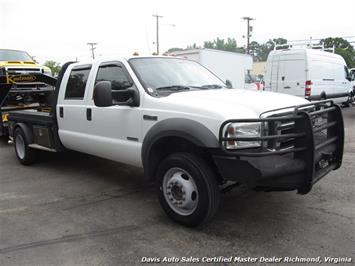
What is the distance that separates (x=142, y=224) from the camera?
431cm

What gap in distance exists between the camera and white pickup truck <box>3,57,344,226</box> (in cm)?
367

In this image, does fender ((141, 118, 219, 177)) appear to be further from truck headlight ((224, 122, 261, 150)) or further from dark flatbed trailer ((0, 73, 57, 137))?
dark flatbed trailer ((0, 73, 57, 137))

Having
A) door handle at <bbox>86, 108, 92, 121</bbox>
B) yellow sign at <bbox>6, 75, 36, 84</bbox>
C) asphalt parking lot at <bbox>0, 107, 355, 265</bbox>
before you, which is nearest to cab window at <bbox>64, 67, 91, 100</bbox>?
door handle at <bbox>86, 108, 92, 121</bbox>

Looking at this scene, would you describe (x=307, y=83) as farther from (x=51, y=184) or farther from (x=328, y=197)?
(x=51, y=184)

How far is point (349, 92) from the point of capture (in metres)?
19.1

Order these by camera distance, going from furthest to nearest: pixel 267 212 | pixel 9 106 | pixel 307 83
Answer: pixel 307 83, pixel 9 106, pixel 267 212

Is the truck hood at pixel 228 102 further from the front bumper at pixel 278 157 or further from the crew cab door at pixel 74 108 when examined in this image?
the crew cab door at pixel 74 108

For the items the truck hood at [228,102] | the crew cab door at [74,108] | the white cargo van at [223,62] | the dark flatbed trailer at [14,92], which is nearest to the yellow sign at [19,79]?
the dark flatbed trailer at [14,92]

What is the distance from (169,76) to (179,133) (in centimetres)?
123

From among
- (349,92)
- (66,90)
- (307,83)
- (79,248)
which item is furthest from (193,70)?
(349,92)

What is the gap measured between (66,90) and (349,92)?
1659 centimetres

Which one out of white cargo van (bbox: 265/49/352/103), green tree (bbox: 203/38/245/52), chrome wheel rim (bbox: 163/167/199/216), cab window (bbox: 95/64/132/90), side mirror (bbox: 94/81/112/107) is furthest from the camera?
green tree (bbox: 203/38/245/52)

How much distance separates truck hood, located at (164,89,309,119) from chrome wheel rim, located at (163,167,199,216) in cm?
70

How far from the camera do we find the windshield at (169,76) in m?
4.76
